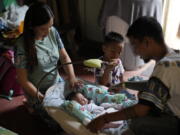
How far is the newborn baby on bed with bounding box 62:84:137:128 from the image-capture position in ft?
4.76

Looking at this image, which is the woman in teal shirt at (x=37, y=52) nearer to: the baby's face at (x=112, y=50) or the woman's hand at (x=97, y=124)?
the baby's face at (x=112, y=50)

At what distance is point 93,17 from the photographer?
2.99 meters

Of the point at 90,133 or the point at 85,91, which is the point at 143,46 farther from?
the point at 85,91

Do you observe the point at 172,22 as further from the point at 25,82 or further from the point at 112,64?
the point at 25,82

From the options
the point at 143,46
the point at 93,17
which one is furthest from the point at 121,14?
the point at 143,46

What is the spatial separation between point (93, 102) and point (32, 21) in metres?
0.65

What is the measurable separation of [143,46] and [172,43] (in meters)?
1.90

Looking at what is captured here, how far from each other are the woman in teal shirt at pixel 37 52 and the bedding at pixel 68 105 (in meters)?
0.09

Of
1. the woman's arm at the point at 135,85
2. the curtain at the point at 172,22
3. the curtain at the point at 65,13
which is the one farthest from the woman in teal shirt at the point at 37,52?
the curtain at the point at 172,22

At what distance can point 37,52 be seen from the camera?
167 cm

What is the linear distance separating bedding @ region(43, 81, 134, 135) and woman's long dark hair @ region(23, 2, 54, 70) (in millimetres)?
279

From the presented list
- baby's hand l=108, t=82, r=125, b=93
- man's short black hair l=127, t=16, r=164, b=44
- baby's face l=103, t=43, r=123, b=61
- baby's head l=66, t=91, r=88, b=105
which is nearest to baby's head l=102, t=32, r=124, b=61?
baby's face l=103, t=43, r=123, b=61

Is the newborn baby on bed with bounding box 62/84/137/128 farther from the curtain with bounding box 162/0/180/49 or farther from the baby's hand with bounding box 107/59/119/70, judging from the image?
the curtain with bounding box 162/0/180/49

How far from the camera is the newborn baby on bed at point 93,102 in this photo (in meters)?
1.45
